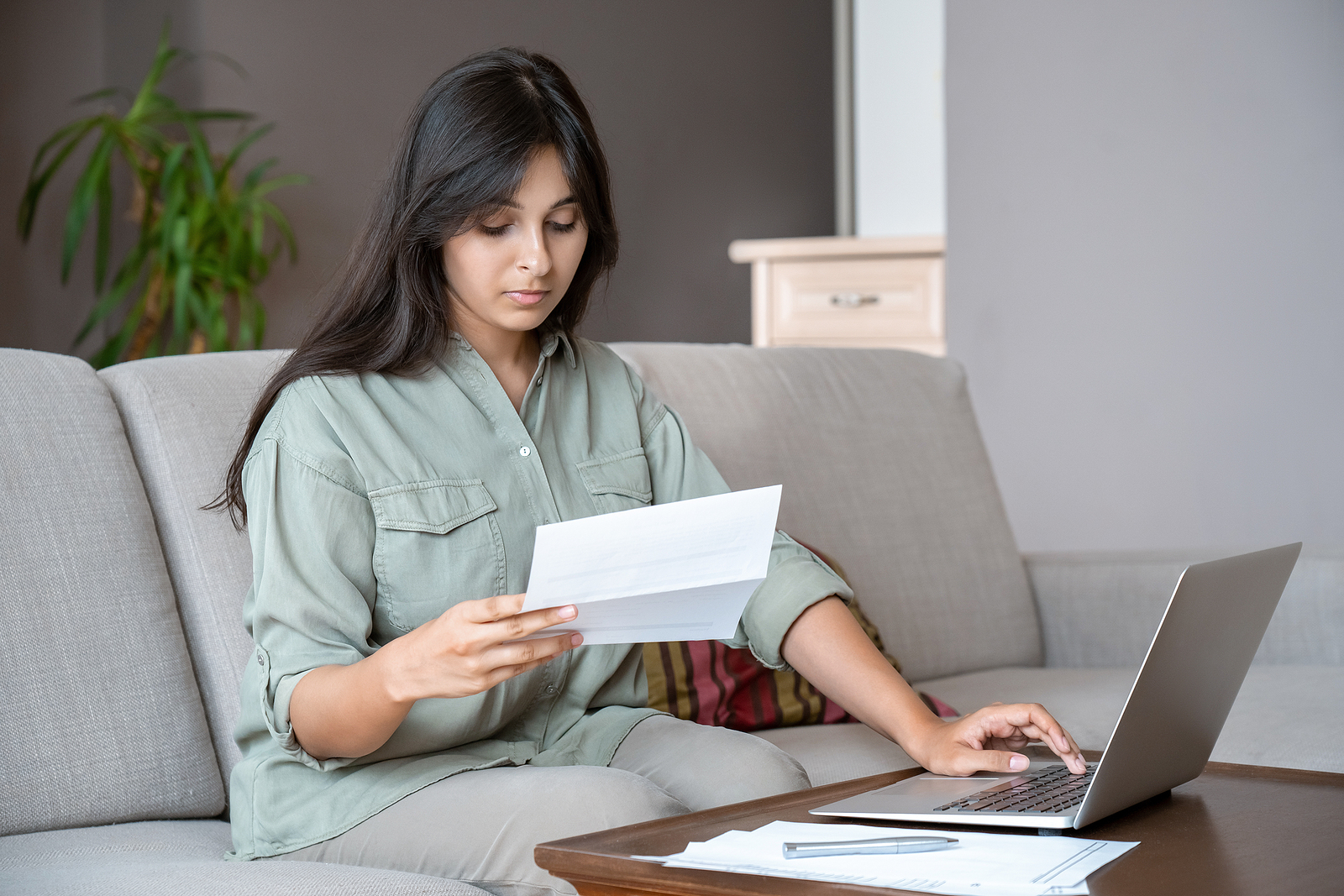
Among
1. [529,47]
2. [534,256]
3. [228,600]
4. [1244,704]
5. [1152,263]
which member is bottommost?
[1244,704]

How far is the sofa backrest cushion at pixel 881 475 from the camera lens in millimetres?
1719

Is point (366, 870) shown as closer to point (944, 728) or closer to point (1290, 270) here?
point (944, 728)

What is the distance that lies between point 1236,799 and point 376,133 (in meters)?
3.16

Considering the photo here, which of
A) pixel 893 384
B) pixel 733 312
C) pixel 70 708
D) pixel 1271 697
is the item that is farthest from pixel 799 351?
pixel 733 312

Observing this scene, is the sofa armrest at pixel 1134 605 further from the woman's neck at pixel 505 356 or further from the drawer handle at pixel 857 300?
the drawer handle at pixel 857 300

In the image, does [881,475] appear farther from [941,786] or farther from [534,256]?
[941,786]

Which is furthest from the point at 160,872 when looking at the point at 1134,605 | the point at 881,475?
the point at 1134,605

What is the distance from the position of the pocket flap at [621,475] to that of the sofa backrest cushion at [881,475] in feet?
1.42

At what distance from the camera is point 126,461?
1229 millimetres

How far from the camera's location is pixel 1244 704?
151cm

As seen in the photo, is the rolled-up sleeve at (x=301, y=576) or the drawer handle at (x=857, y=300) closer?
the rolled-up sleeve at (x=301, y=576)

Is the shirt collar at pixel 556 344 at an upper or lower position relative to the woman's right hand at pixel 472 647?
upper

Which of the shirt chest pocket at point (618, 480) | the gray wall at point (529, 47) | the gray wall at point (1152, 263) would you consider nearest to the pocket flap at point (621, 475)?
the shirt chest pocket at point (618, 480)

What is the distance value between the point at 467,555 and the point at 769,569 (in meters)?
0.27
